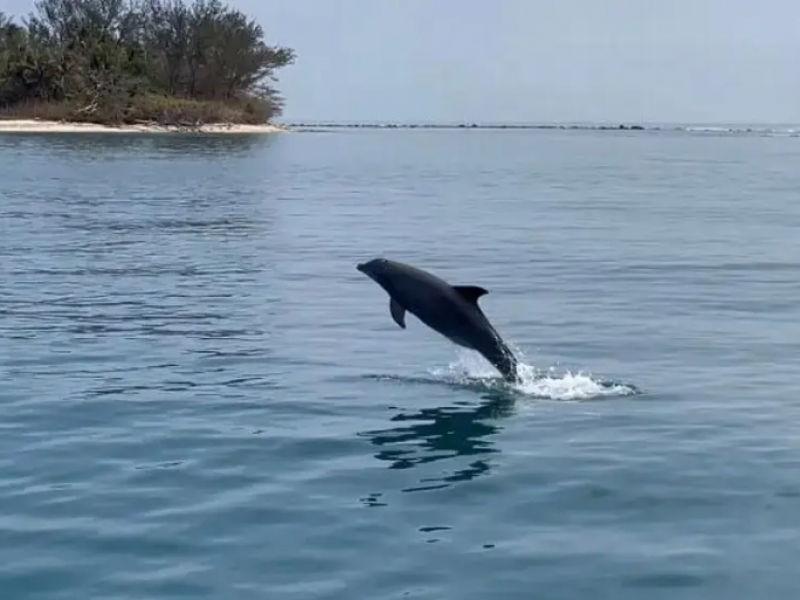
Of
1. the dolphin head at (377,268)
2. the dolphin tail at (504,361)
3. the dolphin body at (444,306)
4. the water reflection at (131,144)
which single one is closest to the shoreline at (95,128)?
the water reflection at (131,144)

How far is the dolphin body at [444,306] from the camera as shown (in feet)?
44.8

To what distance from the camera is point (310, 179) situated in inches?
2266

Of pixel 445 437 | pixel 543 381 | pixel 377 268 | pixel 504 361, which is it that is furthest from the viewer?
pixel 543 381

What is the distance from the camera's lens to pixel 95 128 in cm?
11450

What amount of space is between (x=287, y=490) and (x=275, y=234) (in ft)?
76.0

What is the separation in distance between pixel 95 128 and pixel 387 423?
10528 cm

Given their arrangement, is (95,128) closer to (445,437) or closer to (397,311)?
(397,311)

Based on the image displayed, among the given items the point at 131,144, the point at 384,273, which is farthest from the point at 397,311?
the point at 131,144

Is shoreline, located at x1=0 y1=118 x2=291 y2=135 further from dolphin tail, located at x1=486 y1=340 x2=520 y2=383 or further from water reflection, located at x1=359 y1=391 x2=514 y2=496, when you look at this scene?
water reflection, located at x1=359 y1=391 x2=514 y2=496

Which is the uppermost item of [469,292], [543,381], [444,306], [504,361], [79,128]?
Answer: [79,128]

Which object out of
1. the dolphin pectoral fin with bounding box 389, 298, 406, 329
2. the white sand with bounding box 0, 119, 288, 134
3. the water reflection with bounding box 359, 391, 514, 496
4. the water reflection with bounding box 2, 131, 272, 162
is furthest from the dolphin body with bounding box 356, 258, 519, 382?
the white sand with bounding box 0, 119, 288, 134

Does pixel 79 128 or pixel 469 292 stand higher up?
pixel 79 128

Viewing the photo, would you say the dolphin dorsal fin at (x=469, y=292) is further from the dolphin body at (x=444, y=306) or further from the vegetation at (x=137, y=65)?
the vegetation at (x=137, y=65)

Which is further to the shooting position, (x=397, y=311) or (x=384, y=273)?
Answer: (x=384, y=273)
